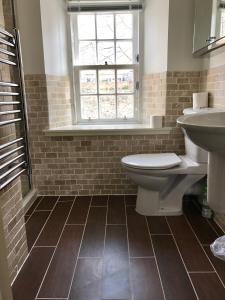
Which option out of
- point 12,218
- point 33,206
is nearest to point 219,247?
point 12,218

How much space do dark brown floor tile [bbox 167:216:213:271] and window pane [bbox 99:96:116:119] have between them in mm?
1374

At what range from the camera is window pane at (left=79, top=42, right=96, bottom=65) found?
2758 millimetres

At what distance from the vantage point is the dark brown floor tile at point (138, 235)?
5.41ft

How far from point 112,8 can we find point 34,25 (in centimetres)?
89

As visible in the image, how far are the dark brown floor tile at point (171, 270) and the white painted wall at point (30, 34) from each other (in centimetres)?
183

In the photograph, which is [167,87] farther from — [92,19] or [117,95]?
[92,19]

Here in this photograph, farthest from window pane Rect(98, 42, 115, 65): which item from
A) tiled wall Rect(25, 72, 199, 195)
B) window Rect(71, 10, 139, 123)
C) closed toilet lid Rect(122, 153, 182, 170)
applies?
closed toilet lid Rect(122, 153, 182, 170)

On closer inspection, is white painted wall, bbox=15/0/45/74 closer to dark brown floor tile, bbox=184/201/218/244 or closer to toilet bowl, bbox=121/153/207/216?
toilet bowl, bbox=121/153/207/216

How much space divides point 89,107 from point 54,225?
1422mm

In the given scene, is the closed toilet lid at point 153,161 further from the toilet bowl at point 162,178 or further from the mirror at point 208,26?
the mirror at point 208,26

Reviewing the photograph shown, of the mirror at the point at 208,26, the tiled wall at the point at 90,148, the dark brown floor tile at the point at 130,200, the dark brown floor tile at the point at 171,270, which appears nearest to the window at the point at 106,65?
the tiled wall at the point at 90,148

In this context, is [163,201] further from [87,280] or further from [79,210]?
[87,280]

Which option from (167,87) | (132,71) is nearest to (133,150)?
(167,87)

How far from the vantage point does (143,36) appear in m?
2.70
